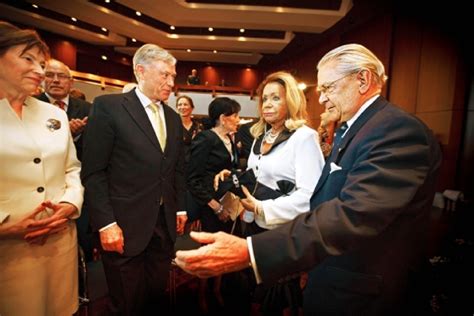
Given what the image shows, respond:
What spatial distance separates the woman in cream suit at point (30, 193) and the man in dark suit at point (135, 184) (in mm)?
158

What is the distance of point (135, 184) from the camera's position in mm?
Answer: 1609

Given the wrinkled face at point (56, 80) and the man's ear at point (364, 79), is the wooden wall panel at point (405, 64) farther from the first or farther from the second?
the wrinkled face at point (56, 80)

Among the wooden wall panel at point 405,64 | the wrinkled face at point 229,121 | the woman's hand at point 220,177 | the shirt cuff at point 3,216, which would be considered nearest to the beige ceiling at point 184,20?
the wooden wall panel at point 405,64

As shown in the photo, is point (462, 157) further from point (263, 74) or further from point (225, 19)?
point (263, 74)

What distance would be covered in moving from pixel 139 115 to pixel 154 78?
254mm

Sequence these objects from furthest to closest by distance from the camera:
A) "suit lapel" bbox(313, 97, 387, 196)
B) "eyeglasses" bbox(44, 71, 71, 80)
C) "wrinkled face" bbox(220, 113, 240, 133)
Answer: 1. "wrinkled face" bbox(220, 113, 240, 133)
2. "eyeglasses" bbox(44, 71, 71, 80)
3. "suit lapel" bbox(313, 97, 387, 196)

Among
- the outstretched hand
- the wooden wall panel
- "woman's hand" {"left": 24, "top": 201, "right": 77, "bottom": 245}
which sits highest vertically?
the wooden wall panel

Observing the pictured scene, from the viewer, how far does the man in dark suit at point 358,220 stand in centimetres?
80

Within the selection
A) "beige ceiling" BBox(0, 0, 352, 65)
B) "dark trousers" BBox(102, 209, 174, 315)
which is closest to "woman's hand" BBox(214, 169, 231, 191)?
"dark trousers" BBox(102, 209, 174, 315)

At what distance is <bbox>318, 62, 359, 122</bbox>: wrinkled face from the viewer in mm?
1114

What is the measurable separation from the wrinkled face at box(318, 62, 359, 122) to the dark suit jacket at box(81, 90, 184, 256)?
1006 mm

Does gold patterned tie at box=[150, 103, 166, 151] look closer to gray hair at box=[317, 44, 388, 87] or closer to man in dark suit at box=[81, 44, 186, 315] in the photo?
man in dark suit at box=[81, 44, 186, 315]

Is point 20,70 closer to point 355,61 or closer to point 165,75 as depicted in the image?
point 165,75

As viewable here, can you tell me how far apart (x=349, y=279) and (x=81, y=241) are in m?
1.93
